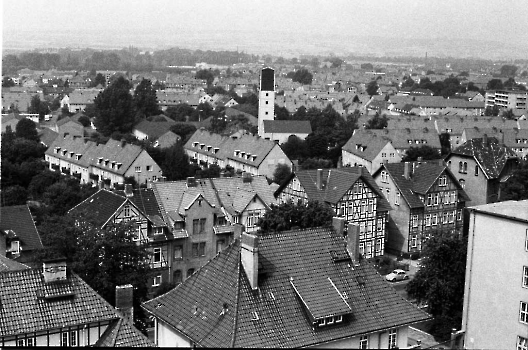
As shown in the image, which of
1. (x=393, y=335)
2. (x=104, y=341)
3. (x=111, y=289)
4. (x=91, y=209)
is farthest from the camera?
(x=91, y=209)

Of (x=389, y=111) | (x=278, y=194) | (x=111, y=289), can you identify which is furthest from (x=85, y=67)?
(x=111, y=289)

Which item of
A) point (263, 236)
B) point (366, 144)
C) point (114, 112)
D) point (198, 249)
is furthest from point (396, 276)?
point (114, 112)

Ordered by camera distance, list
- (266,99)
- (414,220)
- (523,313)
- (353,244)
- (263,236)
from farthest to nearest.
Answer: (266,99) < (414,220) < (523,313) < (353,244) < (263,236)

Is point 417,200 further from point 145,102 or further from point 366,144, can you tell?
point 145,102

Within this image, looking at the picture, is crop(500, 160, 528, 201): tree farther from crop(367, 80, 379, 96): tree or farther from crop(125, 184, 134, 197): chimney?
crop(367, 80, 379, 96): tree

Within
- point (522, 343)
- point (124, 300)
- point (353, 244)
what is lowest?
point (522, 343)

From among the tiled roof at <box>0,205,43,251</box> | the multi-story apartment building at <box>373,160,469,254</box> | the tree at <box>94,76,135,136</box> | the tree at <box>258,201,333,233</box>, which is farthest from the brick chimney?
the tree at <box>94,76,135,136</box>

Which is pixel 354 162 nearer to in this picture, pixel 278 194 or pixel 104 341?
pixel 278 194

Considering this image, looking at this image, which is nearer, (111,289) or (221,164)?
(111,289)
